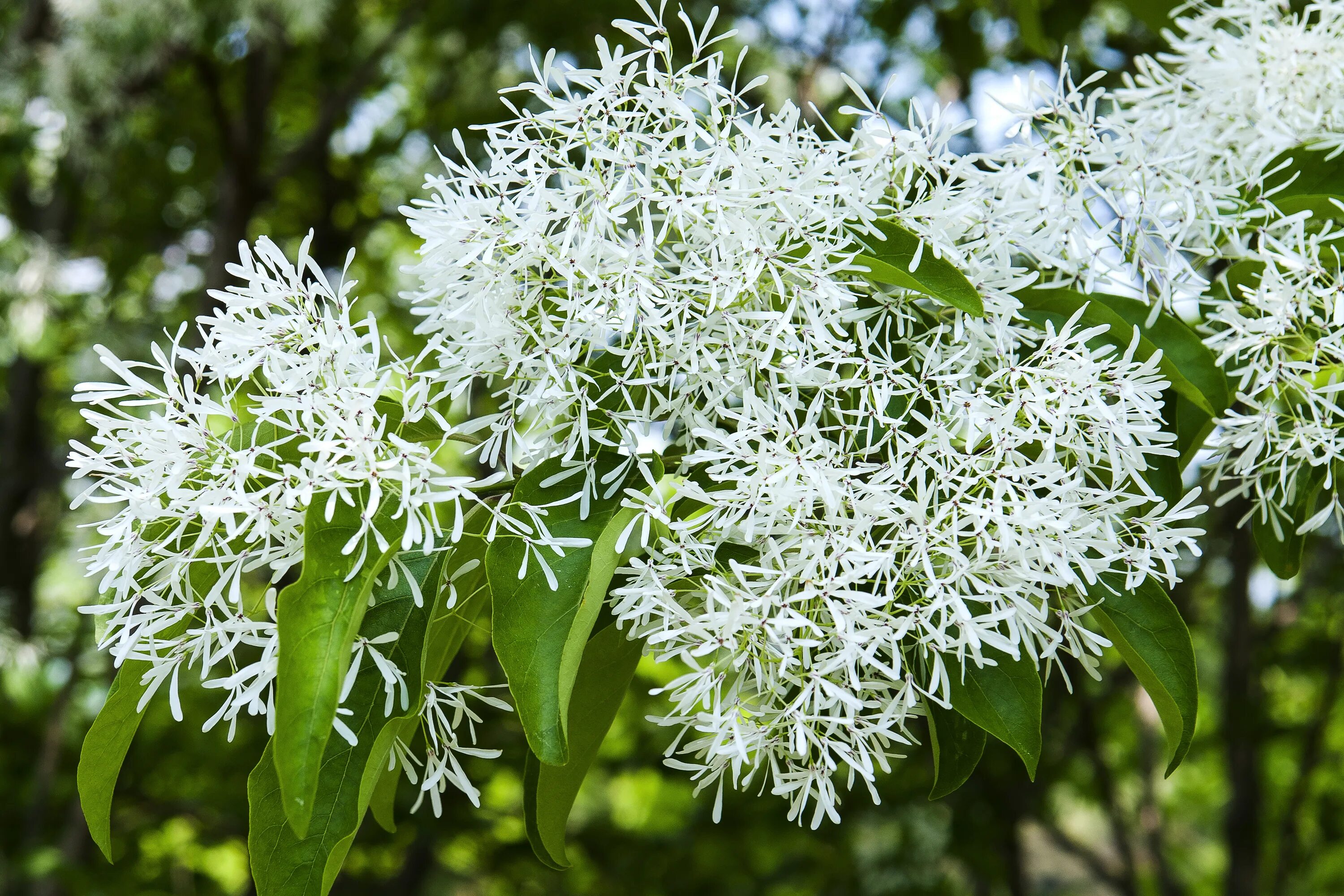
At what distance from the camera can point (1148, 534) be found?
705 mm

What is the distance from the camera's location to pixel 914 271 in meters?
0.70

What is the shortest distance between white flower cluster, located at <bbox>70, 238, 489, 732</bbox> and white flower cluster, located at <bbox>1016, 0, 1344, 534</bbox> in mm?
538

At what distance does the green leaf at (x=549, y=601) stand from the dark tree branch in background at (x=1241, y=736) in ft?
7.17

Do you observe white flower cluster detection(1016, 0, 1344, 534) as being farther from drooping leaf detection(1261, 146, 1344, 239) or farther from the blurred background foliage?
the blurred background foliage

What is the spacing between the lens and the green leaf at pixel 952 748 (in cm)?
75

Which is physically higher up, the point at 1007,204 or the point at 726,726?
the point at 1007,204

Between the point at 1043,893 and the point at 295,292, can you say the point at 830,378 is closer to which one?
the point at 295,292

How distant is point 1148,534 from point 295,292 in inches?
22.9

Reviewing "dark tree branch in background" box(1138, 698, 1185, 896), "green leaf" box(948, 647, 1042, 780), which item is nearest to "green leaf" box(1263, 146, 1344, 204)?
"green leaf" box(948, 647, 1042, 780)

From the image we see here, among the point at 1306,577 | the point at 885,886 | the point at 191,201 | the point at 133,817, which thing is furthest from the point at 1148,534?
the point at 191,201

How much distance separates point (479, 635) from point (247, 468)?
1.46 metres

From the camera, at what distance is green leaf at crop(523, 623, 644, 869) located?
746 millimetres

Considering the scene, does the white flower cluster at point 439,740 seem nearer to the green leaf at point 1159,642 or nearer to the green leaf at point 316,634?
the green leaf at point 316,634

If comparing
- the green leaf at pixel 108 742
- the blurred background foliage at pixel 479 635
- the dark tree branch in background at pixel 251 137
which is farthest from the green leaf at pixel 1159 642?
the dark tree branch in background at pixel 251 137
